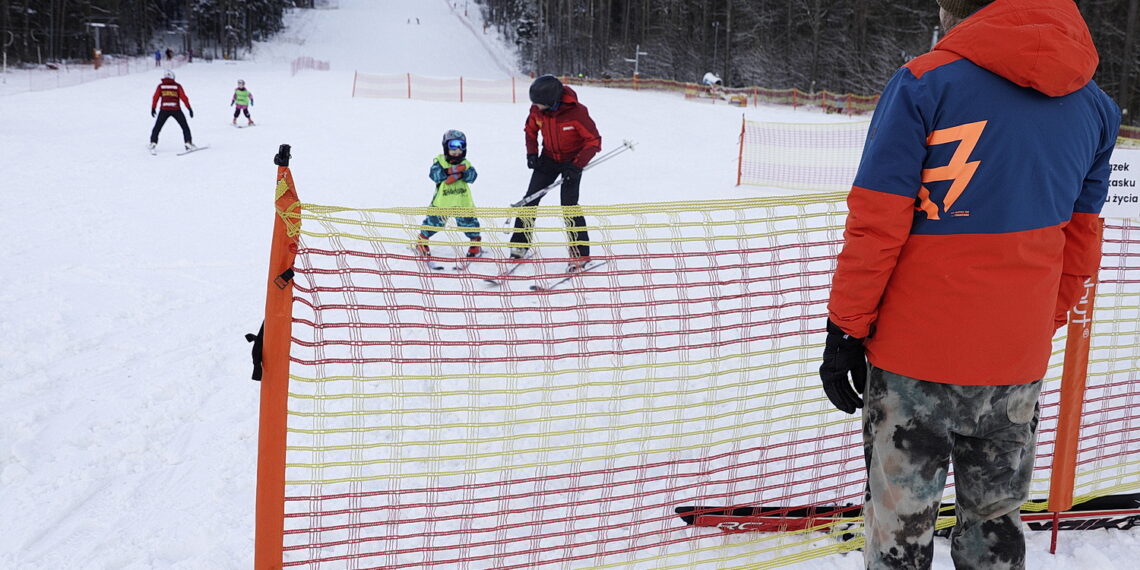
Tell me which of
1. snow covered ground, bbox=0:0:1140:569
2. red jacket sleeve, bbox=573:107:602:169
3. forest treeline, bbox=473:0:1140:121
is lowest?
snow covered ground, bbox=0:0:1140:569

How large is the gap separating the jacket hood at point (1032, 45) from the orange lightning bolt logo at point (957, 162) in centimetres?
15

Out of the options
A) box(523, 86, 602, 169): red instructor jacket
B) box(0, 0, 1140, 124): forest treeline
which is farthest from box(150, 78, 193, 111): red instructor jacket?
box(0, 0, 1140, 124): forest treeline

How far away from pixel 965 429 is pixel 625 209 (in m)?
1.29

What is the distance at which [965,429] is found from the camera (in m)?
2.00

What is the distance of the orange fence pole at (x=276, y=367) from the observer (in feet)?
6.95

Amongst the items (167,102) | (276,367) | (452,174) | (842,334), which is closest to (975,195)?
(842,334)

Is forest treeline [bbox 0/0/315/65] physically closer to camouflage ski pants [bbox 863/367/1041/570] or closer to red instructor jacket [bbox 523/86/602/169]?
red instructor jacket [bbox 523/86/602/169]

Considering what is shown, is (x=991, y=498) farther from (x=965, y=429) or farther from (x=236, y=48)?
(x=236, y=48)

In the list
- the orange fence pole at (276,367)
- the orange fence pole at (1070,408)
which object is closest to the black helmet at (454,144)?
the orange fence pole at (276,367)

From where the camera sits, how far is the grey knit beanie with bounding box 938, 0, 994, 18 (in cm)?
192

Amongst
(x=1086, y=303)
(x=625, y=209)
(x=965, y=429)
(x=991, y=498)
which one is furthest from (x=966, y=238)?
(x=1086, y=303)

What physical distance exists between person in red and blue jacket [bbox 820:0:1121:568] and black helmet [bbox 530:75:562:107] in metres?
4.87

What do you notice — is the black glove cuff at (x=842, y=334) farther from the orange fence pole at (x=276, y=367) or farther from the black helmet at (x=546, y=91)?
the black helmet at (x=546, y=91)

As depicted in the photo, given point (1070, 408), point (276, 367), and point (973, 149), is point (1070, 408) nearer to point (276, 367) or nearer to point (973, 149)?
point (973, 149)
